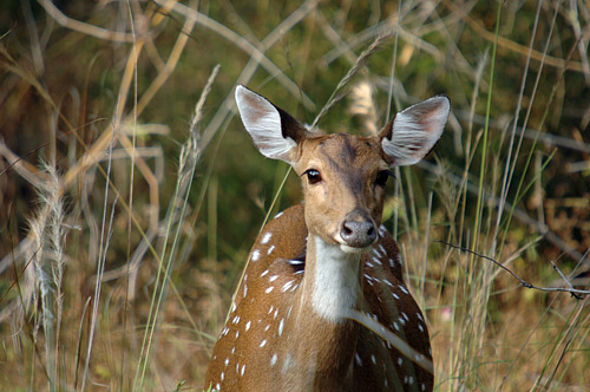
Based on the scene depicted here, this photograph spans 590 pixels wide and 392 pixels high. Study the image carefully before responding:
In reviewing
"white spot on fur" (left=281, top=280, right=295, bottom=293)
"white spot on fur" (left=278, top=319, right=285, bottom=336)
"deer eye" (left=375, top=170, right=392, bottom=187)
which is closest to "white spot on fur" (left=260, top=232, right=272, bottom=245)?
"white spot on fur" (left=281, top=280, right=295, bottom=293)

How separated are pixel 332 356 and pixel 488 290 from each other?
0.96 m

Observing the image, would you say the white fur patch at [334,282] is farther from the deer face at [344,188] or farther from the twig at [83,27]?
the twig at [83,27]

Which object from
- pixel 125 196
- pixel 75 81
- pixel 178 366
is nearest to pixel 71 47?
pixel 75 81

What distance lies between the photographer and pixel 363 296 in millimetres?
3314

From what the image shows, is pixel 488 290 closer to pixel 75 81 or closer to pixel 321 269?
Answer: pixel 321 269

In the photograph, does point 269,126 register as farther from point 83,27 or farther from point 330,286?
point 83,27

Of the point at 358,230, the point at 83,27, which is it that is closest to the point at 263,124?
the point at 358,230

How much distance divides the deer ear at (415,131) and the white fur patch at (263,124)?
41cm

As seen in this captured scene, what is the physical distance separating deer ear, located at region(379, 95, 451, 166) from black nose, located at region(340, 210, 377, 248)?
1.76 feet

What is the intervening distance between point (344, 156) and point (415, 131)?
41 cm

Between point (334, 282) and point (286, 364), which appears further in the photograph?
point (286, 364)

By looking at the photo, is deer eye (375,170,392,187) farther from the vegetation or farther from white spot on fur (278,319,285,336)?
the vegetation

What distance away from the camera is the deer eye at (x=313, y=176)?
325cm

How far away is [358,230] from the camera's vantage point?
2918 mm
